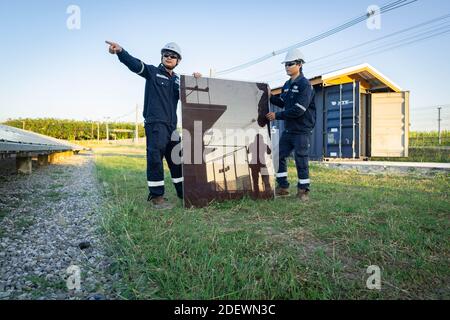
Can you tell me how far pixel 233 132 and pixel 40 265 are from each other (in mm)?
2516

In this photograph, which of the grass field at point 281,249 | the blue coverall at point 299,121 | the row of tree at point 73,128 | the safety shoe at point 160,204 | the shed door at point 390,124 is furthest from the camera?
the row of tree at point 73,128

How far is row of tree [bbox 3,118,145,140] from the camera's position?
3878cm

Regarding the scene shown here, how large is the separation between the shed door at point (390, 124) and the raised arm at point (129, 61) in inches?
333

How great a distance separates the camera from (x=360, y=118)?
30.3ft

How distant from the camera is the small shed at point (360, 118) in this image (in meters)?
8.70

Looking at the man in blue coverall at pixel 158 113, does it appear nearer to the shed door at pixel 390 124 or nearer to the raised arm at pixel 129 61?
the raised arm at pixel 129 61

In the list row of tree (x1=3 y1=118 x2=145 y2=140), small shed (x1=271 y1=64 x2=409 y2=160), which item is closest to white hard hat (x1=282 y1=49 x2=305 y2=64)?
small shed (x1=271 y1=64 x2=409 y2=160)

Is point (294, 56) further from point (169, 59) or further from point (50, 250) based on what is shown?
point (50, 250)

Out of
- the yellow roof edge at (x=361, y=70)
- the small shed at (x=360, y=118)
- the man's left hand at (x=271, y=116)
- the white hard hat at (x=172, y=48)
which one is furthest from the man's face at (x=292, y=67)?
the yellow roof edge at (x=361, y=70)

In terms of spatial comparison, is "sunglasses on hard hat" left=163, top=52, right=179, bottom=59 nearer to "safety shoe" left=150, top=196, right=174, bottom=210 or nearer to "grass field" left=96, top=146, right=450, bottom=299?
"safety shoe" left=150, top=196, right=174, bottom=210

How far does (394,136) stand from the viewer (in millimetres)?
9258

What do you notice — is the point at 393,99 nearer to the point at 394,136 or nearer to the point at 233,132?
the point at 394,136
